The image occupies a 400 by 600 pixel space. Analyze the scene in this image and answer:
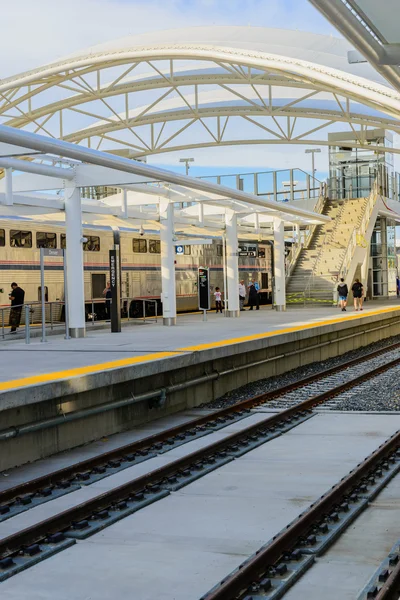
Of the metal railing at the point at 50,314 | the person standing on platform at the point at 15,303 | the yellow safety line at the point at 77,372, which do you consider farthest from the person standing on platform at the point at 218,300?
the yellow safety line at the point at 77,372

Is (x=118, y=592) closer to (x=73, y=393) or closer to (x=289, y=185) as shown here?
(x=73, y=393)

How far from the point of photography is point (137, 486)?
890 cm

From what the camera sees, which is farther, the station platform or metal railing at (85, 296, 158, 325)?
metal railing at (85, 296, 158, 325)

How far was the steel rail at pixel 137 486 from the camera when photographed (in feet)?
23.4

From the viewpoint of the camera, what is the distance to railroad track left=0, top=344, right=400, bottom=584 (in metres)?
6.91

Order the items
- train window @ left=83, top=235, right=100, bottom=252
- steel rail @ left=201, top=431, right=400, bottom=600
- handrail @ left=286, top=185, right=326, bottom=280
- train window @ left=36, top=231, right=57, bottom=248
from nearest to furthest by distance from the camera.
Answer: steel rail @ left=201, top=431, right=400, bottom=600
train window @ left=36, top=231, right=57, bottom=248
train window @ left=83, top=235, right=100, bottom=252
handrail @ left=286, top=185, right=326, bottom=280

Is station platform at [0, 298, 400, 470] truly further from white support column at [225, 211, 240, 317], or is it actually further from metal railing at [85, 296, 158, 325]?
white support column at [225, 211, 240, 317]

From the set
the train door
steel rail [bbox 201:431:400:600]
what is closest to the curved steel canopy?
the train door

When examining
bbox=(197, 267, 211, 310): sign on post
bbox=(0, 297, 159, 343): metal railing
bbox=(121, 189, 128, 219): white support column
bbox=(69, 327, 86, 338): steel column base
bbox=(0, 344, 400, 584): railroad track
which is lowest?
bbox=(0, 344, 400, 584): railroad track

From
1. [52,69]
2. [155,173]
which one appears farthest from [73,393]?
[52,69]

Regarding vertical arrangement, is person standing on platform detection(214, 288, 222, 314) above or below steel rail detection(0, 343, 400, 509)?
above

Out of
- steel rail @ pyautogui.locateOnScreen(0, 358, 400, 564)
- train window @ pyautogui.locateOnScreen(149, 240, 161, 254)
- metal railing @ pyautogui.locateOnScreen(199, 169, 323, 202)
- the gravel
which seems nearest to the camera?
steel rail @ pyautogui.locateOnScreen(0, 358, 400, 564)

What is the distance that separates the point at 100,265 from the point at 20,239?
4.48 metres

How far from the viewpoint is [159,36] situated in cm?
2936
